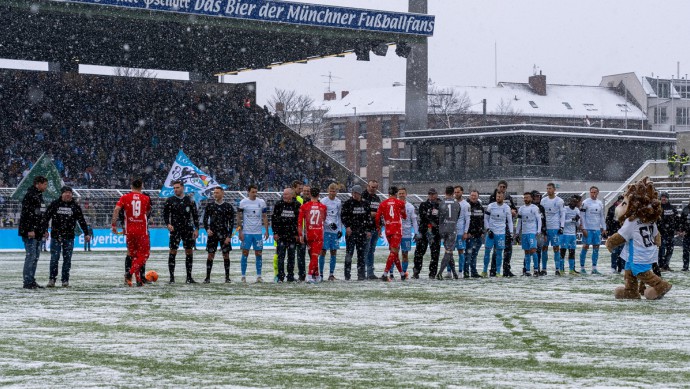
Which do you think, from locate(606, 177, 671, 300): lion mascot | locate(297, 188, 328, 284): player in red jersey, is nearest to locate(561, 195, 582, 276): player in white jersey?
locate(297, 188, 328, 284): player in red jersey

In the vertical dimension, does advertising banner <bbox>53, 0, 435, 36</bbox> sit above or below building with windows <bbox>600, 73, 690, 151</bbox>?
below

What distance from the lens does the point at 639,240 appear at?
17.0 metres

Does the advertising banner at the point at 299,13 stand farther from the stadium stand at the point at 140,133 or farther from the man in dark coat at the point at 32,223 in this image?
the man in dark coat at the point at 32,223

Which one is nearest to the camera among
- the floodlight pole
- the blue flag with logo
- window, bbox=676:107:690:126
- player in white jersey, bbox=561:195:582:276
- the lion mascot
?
the lion mascot

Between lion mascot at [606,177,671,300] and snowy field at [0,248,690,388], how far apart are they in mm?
502

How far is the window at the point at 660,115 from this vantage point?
119875 millimetres

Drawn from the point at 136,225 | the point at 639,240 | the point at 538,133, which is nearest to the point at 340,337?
the point at 639,240

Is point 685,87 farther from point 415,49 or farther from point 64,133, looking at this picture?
point 64,133

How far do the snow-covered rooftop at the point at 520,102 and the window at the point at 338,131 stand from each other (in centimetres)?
113

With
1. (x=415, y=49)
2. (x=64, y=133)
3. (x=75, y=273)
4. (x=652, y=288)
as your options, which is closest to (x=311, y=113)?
(x=415, y=49)

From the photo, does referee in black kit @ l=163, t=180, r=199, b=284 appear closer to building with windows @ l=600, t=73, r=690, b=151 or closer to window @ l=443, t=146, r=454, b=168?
window @ l=443, t=146, r=454, b=168

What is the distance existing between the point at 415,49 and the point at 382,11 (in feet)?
47.2

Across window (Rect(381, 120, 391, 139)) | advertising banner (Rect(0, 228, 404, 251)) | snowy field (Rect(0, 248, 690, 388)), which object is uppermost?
window (Rect(381, 120, 391, 139))

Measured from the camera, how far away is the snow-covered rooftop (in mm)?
113188
